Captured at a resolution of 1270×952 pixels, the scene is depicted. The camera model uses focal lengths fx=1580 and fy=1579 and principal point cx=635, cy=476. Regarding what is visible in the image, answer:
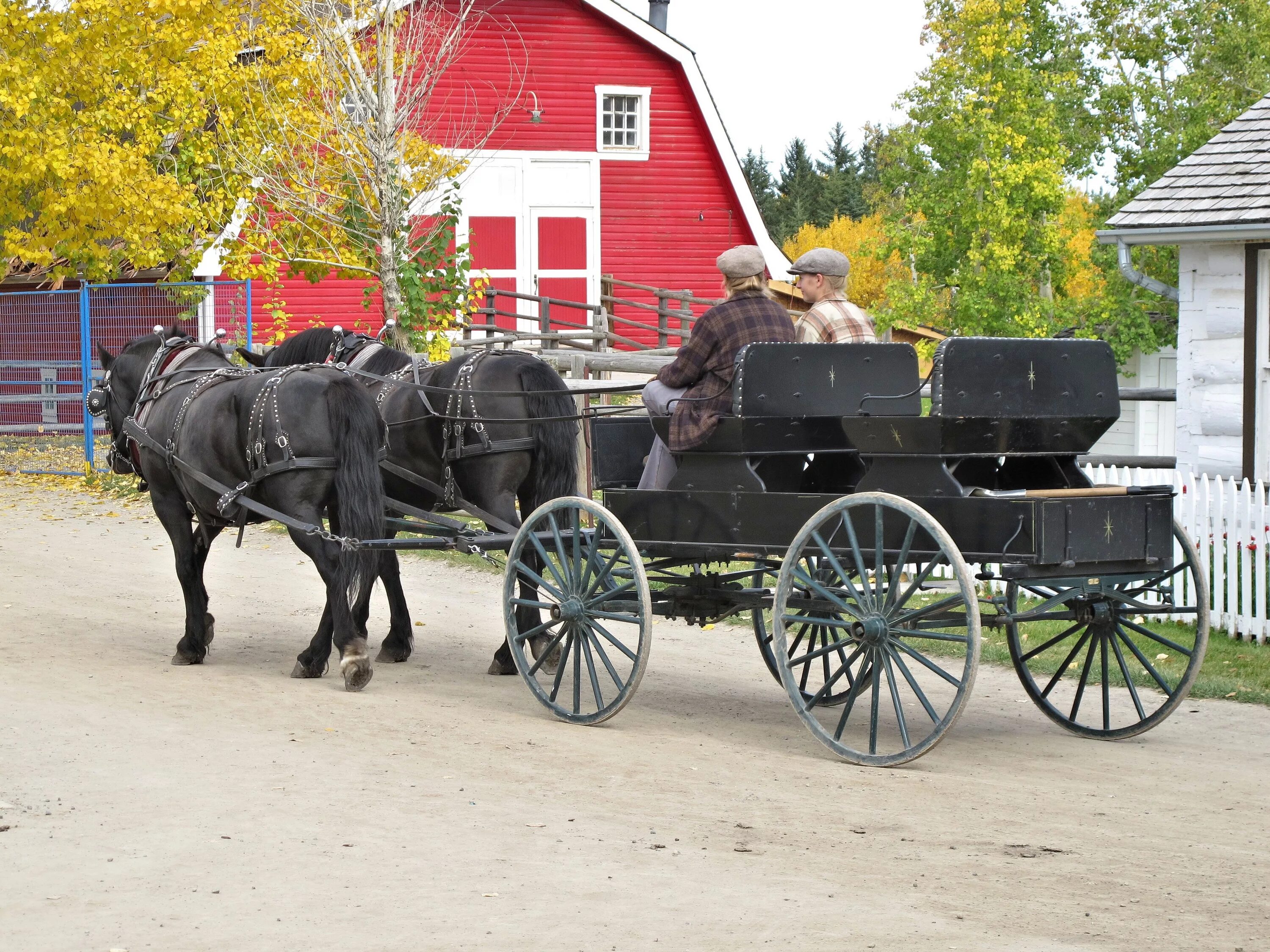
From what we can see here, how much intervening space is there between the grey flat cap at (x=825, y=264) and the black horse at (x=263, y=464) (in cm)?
242

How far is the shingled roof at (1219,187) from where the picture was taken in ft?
38.4

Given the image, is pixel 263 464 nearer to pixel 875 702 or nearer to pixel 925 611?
pixel 875 702

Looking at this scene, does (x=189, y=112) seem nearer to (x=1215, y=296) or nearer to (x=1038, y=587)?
(x=1215, y=296)

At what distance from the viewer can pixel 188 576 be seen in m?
9.23

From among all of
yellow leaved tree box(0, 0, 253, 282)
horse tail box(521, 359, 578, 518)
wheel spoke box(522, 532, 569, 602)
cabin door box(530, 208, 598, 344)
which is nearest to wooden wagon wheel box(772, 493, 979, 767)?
wheel spoke box(522, 532, 569, 602)

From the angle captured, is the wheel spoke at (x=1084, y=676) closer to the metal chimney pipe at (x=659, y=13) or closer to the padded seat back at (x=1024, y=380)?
the padded seat back at (x=1024, y=380)

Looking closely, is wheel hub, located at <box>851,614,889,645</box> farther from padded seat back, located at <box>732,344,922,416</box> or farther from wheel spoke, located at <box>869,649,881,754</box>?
padded seat back, located at <box>732,344,922,416</box>

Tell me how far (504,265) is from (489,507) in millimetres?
18170

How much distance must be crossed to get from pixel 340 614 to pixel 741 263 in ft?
9.14

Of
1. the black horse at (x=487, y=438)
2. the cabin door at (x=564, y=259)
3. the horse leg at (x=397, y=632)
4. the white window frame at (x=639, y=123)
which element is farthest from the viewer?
the white window frame at (x=639, y=123)

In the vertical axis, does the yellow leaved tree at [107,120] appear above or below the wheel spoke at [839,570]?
above

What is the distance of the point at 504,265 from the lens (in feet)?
86.8

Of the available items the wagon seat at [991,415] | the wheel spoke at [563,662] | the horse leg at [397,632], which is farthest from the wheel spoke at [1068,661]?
the horse leg at [397,632]

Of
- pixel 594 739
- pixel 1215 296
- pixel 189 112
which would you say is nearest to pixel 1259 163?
pixel 1215 296
